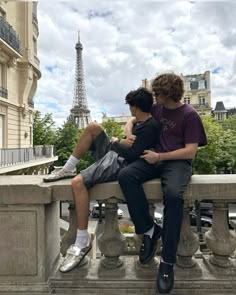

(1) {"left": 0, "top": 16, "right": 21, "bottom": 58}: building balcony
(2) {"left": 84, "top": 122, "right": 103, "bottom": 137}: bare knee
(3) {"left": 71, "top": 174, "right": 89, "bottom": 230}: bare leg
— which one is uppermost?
(1) {"left": 0, "top": 16, "right": 21, "bottom": 58}: building balcony

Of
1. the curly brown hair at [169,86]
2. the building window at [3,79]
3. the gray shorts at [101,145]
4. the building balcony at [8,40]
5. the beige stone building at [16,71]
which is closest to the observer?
the curly brown hair at [169,86]

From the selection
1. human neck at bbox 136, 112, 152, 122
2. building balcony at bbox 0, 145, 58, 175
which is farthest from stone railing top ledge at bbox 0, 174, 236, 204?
building balcony at bbox 0, 145, 58, 175

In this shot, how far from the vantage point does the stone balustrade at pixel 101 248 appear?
98.7 inches

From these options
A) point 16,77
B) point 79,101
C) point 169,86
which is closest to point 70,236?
point 169,86

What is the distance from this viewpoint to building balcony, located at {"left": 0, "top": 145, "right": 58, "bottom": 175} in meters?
18.4

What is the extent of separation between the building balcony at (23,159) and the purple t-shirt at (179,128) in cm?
1568

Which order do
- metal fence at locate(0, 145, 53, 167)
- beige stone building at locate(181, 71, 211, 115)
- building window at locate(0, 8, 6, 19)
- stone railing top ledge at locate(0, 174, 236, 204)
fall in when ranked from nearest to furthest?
stone railing top ledge at locate(0, 174, 236, 204) → metal fence at locate(0, 145, 53, 167) → building window at locate(0, 8, 6, 19) → beige stone building at locate(181, 71, 211, 115)

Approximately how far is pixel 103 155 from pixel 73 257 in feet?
3.08

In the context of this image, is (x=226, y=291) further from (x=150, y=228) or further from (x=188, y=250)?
(x=150, y=228)

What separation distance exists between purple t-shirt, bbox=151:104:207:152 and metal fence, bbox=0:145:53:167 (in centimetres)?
1679

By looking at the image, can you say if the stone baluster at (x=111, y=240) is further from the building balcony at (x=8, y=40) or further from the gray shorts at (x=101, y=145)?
the building balcony at (x=8, y=40)

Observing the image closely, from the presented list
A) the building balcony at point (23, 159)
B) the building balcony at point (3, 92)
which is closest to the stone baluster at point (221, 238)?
the building balcony at point (23, 159)

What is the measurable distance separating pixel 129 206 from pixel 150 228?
0.94ft

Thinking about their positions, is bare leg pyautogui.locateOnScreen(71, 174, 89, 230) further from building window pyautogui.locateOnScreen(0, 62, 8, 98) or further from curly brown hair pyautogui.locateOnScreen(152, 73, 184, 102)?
building window pyautogui.locateOnScreen(0, 62, 8, 98)
